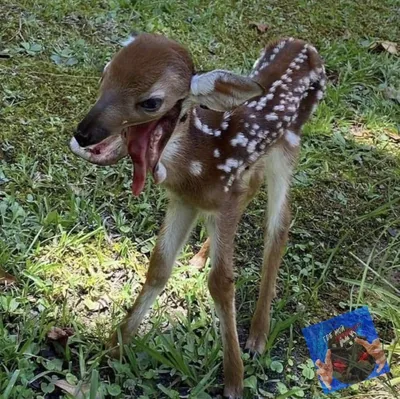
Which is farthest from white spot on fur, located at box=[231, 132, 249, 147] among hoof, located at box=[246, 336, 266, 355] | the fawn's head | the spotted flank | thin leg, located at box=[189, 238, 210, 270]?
hoof, located at box=[246, 336, 266, 355]

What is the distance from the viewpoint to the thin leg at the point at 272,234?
114 inches

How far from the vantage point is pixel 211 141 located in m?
2.54

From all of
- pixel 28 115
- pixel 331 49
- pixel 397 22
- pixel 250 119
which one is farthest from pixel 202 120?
pixel 397 22

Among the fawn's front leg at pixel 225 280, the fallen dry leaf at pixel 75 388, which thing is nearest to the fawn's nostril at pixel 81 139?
the fawn's front leg at pixel 225 280

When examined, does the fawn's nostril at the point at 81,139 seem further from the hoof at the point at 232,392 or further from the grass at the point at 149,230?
the hoof at the point at 232,392

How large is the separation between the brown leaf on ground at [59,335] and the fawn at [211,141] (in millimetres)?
174

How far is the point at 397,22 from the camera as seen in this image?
563 centimetres

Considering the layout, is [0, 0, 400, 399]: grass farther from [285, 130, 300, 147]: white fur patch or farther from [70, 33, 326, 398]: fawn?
[285, 130, 300, 147]: white fur patch

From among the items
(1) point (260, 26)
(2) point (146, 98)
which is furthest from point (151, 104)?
(1) point (260, 26)

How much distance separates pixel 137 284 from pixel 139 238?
285 mm

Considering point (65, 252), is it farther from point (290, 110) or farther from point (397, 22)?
point (397, 22)

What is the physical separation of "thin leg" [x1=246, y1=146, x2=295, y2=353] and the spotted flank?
0.09m

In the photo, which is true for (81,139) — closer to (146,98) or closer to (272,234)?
(146,98)

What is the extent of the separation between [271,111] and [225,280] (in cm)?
67
